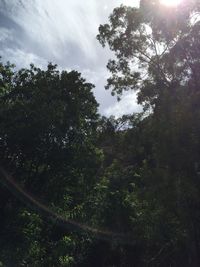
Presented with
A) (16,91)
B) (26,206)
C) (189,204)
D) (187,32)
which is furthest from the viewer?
(16,91)

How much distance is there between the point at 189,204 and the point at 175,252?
547cm

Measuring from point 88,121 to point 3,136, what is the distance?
19.0 feet

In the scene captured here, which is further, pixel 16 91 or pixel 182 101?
pixel 16 91

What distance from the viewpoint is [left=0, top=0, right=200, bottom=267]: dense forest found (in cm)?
1856

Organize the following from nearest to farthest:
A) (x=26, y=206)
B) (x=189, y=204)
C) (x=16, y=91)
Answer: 1. (x=189, y=204)
2. (x=26, y=206)
3. (x=16, y=91)

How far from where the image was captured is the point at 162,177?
17.2 metres

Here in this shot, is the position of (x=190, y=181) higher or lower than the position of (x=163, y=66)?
lower

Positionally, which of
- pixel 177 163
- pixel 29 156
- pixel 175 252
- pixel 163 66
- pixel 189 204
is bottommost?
pixel 175 252

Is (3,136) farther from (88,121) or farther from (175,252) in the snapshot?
(175,252)

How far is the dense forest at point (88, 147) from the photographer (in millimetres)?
18562

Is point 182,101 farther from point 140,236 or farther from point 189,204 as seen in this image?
point 140,236

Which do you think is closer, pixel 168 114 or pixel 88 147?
pixel 168 114

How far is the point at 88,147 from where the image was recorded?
23.9 m

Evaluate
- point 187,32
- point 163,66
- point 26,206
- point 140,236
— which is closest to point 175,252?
point 140,236
